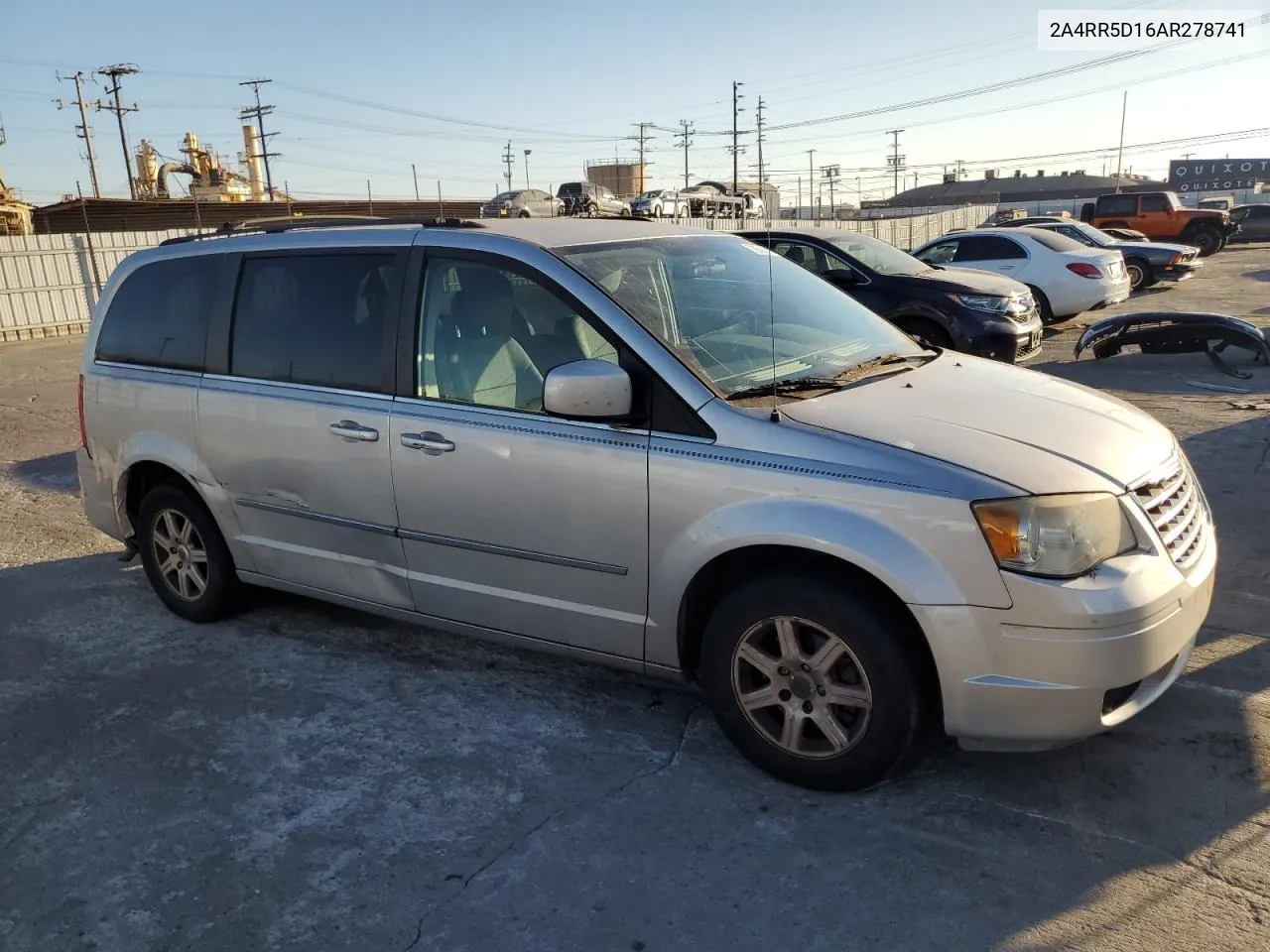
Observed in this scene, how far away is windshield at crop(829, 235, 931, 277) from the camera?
1030 centimetres

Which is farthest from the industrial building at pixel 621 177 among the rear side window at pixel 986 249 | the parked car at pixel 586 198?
the rear side window at pixel 986 249

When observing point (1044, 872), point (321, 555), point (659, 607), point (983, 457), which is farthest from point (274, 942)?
point (983, 457)

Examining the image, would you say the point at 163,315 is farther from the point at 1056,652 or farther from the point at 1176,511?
the point at 1176,511

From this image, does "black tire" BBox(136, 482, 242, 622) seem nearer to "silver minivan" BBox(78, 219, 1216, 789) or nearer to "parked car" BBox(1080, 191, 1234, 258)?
"silver minivan" BBox(78, 219, 1216, 789)

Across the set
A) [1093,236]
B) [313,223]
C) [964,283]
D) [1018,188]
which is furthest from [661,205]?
[1018,188]

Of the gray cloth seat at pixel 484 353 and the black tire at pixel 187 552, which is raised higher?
the gray cloth seat at pixel 484 353

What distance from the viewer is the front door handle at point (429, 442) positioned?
368 centimetres

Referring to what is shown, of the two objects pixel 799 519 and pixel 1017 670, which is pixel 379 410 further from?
pixel 1017 670

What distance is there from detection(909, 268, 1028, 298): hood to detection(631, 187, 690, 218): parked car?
89.2 feet

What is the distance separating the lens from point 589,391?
3201 mm

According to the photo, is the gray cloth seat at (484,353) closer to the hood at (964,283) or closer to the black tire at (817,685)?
the black tire at (817,685)

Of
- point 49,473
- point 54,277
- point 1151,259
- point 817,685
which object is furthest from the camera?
point 54,277

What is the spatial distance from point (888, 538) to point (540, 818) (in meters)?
1.42

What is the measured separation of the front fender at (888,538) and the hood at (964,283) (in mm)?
7581
